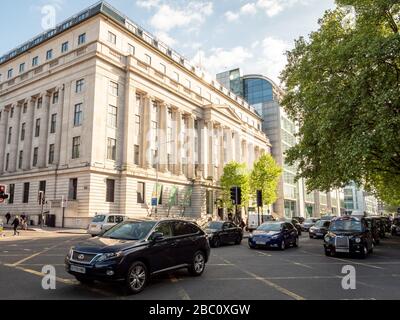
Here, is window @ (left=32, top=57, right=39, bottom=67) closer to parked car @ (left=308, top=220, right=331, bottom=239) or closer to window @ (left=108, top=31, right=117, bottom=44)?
window @ (left=108, top=31, right=117, bottom=44)

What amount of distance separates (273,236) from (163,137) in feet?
101

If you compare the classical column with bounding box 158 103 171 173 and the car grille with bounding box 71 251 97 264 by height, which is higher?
the classical column with bounding box 158 103 171 173

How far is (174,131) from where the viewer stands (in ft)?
161

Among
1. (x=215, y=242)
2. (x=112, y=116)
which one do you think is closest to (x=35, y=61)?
(x=112, y=116)

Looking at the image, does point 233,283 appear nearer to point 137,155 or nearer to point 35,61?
point 137,155

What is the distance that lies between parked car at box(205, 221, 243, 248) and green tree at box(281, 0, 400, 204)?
21.0ft

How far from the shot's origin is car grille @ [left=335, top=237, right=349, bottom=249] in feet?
47.5

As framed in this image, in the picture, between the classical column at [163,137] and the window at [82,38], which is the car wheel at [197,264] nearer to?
the classical column at [163,137]

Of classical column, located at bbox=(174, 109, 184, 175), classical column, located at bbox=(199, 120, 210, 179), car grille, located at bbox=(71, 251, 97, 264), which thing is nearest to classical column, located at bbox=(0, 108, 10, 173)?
classical column, located at bbox=(174, 109, 184, 175)

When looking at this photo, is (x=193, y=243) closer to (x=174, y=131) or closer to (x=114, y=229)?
(x=114, y=229)

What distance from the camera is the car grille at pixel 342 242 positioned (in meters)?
14.5

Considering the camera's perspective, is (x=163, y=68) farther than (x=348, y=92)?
Yes

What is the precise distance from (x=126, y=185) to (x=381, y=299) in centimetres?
3326

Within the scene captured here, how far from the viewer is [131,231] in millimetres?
8477
